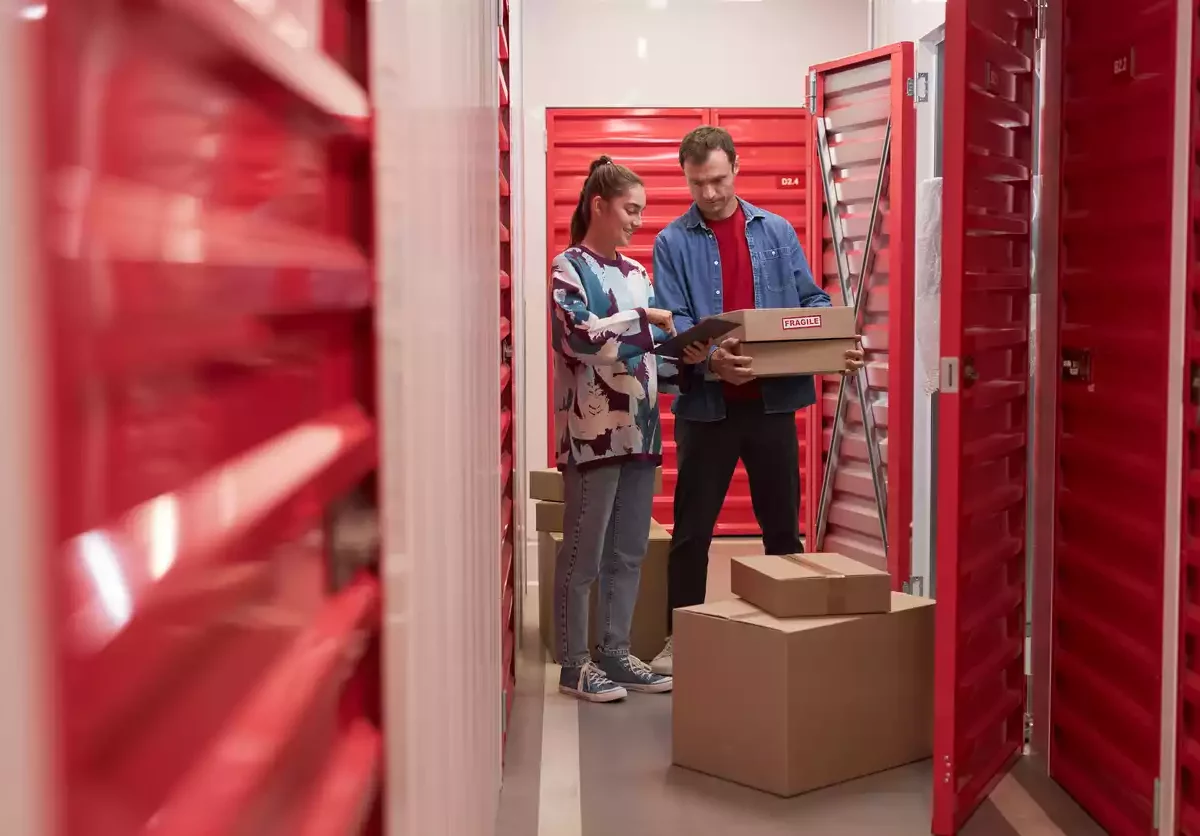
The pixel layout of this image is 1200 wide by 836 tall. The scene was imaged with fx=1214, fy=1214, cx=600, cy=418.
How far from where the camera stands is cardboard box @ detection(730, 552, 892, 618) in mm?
2965

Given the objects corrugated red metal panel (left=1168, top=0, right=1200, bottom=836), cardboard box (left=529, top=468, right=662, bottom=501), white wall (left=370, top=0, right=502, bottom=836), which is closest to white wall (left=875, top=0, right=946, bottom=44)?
cardboard box (left=529, top=468, right=662, bottom=501)

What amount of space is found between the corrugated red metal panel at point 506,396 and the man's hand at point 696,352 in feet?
1.73

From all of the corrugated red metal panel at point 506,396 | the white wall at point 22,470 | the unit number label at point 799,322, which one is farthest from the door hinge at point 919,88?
the white wall at point 22,470

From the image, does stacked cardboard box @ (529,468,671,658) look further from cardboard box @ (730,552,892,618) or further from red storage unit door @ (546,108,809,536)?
red storage unit door @ (546,108,809,536)

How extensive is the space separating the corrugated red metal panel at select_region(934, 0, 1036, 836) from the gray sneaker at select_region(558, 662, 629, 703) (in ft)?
3.75

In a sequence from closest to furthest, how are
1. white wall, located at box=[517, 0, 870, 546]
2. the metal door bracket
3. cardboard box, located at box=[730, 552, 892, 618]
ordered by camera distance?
→ cardboard box, located at box=[730, 552, 892, 618], the metal door bracket, white wall, located at box=[517, 0, 870, 546]

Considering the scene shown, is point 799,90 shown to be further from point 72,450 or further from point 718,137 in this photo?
point 72,450

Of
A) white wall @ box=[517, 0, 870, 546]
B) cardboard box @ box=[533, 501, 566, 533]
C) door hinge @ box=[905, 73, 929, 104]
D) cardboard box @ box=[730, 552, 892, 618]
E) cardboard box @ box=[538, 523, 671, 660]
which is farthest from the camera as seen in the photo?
white wall @ box=[517, 0, 870, 546]

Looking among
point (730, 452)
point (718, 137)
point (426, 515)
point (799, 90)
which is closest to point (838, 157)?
point (799, 90)

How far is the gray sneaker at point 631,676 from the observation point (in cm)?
370

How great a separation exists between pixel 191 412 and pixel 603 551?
3284 millimetres

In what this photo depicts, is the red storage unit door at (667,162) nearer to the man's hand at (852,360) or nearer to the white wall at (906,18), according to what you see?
the white wall at (906,18)

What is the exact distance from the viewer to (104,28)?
1.09 ft

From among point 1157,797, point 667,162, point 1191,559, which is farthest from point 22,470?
point 667,162
